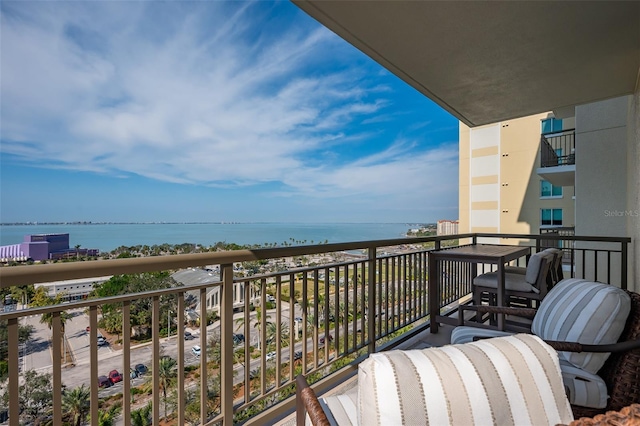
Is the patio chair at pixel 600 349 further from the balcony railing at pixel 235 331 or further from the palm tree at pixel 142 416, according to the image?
the palm tree at pixel 142 416

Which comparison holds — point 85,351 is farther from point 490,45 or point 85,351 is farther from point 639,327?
point 490,45

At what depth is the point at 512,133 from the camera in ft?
52.7

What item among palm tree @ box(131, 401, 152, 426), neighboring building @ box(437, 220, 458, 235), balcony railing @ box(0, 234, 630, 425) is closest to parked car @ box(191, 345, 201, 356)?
balcony railing @ box(0, 234, 630, 425)

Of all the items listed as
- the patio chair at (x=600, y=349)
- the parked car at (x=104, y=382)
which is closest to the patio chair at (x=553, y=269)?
the patio chair at (x=600, y=349)

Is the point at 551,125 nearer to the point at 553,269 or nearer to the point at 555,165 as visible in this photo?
the point at 555,165

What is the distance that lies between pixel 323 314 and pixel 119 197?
76.4ft

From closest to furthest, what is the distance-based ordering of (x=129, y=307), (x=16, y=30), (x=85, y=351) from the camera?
1. (x=85, y=351)
2. (x=129, y=307)
3. (x=16, y=30)

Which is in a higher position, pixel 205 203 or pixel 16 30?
pixel 16 30

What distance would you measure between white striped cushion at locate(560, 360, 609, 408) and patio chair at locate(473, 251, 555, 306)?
180 cm

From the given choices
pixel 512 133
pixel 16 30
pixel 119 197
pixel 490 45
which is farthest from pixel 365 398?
pixel 119 197

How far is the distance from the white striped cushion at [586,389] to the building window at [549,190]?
15.4 m

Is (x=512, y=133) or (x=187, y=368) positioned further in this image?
(x=512, y=133)

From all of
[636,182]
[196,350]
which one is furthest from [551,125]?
[196,350]

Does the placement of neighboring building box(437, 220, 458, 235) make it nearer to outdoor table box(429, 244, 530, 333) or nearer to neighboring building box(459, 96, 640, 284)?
outdoor table box(429, 244, 530, 333)
